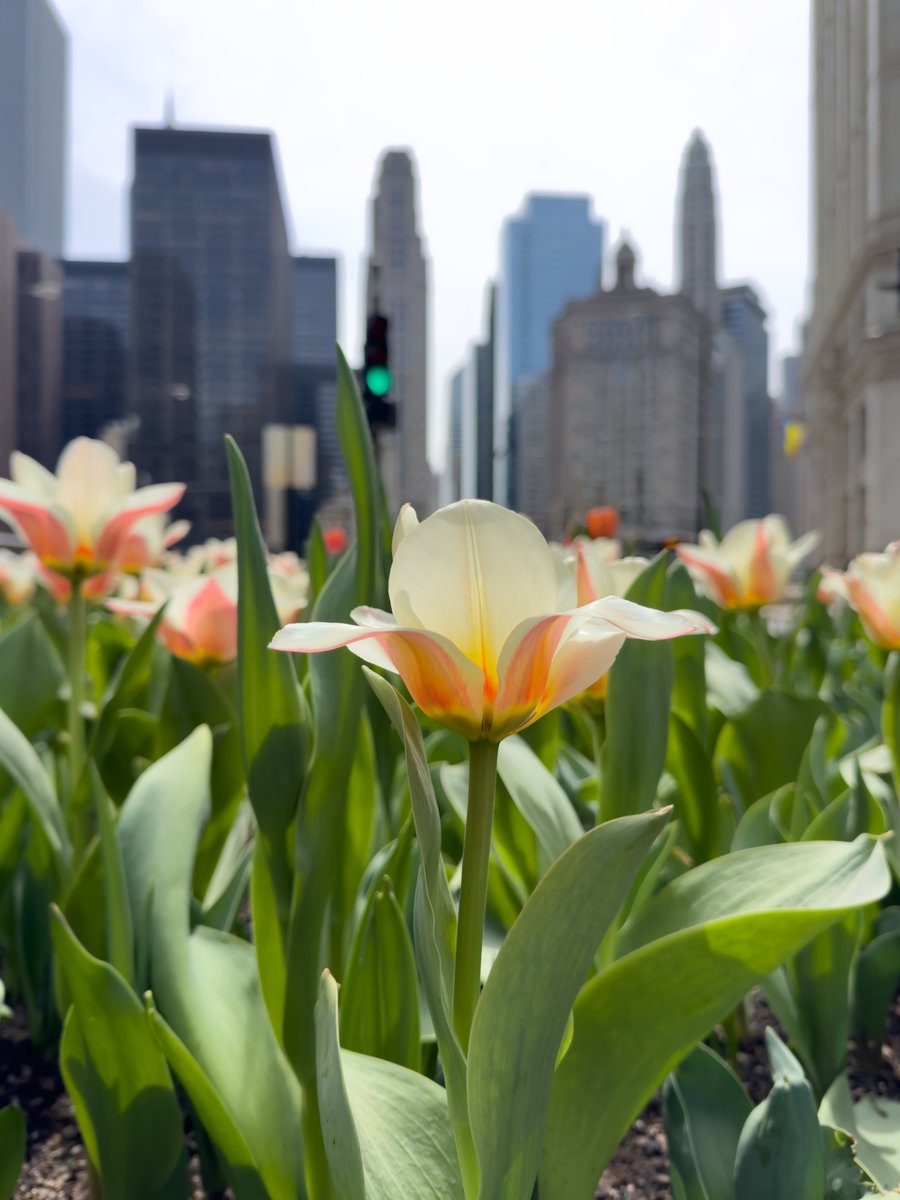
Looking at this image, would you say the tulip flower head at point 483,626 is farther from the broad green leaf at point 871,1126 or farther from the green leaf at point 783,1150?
the broad green leaf at point 871,1126

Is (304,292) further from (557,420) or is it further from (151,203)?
(557,420)

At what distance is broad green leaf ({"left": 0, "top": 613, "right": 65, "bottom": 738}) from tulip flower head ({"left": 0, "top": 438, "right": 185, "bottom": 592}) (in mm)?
207

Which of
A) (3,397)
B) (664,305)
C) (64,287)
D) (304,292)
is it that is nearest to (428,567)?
(3,397)

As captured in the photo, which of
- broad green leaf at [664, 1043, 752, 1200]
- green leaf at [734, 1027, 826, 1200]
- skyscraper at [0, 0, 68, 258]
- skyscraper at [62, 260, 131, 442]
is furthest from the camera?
skyscraper at [0, 0, 68, 258]

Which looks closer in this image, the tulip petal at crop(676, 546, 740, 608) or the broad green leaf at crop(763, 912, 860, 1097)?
the broad green leaf at crop(763, 912, 860, 1097)

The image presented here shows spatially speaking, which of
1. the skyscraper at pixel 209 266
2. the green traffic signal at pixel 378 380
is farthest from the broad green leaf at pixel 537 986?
the skyscraper at pixel 209 266

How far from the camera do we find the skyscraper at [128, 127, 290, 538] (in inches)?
4117

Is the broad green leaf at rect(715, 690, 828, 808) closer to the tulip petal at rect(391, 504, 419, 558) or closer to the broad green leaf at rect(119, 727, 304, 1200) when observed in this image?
the broad green leaf at rect(119, 727, 304, 1200)

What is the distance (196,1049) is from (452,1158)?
30cm

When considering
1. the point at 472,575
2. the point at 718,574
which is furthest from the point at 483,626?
the point at 718,574

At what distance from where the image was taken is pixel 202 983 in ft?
3.01

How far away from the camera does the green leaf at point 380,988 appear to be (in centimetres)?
84

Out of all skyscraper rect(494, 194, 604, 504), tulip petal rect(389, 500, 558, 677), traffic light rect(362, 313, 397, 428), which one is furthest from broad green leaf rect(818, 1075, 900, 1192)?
skyscraper rect(494, 194, 604, 504)

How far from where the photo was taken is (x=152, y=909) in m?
0.91
